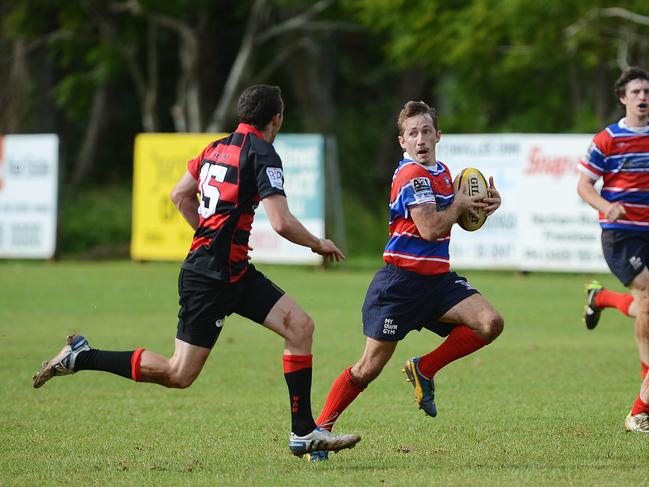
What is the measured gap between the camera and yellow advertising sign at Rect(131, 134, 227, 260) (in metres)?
21.4

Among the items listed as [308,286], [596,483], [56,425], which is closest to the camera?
[596,483]

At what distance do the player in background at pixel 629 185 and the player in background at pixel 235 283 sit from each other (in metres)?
2.46

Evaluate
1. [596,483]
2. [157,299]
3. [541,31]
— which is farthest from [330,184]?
[596,483]

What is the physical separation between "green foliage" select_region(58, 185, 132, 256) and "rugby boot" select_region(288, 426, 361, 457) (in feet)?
60.1

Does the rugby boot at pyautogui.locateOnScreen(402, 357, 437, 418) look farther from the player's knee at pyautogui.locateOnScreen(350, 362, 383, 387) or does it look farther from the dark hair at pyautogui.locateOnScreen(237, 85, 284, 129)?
the dark hair at pyautogui.locateOnScreen(237, 85, 284, 129)

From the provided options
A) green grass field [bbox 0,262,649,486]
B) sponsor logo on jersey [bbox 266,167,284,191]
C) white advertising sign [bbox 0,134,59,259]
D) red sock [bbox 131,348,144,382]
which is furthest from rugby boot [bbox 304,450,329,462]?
white advertising sign [bbox 0,134,59,259]

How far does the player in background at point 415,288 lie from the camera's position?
7309 millimetres

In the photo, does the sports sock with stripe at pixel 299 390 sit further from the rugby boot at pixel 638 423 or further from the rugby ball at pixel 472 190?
the rugby boot at pixel 638 423

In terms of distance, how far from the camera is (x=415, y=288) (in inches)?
290

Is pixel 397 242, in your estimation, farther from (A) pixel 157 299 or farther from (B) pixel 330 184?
(B) pixel 330 184

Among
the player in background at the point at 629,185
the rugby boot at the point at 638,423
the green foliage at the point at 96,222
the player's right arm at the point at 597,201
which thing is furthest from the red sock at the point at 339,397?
the green foliage at the point at 96,222

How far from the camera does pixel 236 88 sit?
100 ft

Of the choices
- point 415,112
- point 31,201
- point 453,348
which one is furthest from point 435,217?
point 31,201

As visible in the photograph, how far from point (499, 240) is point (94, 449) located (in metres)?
13.0
